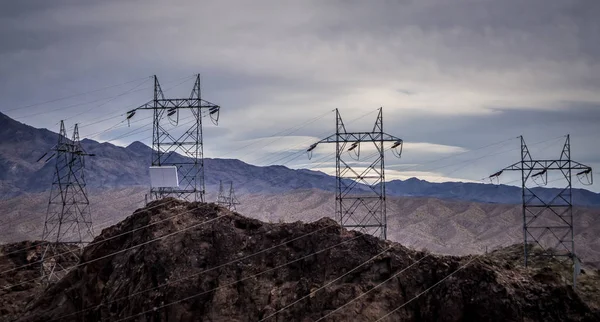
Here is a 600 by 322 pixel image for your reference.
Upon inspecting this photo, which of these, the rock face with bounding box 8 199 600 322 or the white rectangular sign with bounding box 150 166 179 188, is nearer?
the rock face with bounding box 8 199 600 322

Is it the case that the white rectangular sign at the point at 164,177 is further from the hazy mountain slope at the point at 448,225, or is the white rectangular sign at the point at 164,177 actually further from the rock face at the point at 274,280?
the hazy mountain slope at the point at 448,225

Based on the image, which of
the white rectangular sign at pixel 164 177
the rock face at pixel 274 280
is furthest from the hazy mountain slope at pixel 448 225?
the rock face at pixel 274 280

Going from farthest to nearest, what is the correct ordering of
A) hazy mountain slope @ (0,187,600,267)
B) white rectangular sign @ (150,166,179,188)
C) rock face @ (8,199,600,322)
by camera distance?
hazy mountain slope @ (0,187,600,267) < white rectangular sign @ (150,166,179,188) < rock face @ (8,199,600,322)

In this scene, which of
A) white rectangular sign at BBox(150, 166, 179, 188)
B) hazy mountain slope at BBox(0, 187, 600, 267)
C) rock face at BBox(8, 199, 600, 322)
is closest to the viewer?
rock face at BBox(8, 199, 600, 322)

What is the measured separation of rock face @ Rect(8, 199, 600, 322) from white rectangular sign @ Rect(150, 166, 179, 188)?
1169 centimetres

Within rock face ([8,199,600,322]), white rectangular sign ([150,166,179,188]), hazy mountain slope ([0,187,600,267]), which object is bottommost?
hazy mountain slope ([0,187,600,267])

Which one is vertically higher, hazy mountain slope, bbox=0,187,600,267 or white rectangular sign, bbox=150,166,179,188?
white rectangular sign, bbox=150,166,179,188

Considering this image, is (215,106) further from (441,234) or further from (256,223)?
(441,234)

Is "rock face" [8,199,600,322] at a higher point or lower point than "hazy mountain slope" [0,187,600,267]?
higher

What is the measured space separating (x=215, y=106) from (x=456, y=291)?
3009 centimetres

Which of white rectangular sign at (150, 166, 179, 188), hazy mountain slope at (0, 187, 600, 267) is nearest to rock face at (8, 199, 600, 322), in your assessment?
white rectangular sign at (150, 166, 179, 188)

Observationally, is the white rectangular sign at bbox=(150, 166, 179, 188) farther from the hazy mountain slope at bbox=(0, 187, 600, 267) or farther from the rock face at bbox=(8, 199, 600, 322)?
the hazy mountain slope at bbox=(0, 187, 600, 267)

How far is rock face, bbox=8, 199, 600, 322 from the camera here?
32.7 m

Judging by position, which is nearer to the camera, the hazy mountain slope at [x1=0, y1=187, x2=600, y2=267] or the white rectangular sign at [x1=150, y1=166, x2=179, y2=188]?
the white rectangular sign at [x1=150, y1=166, x2=179, y2=188]
